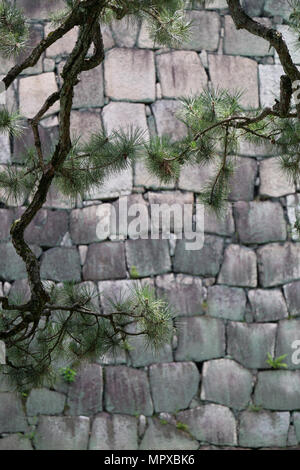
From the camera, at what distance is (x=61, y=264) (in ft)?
14.9

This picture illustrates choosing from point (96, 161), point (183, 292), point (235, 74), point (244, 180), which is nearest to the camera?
point (96, 161)

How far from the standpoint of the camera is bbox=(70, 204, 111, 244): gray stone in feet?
15.0

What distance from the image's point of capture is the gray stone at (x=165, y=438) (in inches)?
172

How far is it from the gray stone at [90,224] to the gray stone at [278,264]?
85cm

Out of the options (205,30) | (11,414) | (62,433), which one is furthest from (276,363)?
(205,30)

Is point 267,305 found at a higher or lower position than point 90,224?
lower

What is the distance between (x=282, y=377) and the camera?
452cm

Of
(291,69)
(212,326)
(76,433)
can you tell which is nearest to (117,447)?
(76,433)

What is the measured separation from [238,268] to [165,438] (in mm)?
983

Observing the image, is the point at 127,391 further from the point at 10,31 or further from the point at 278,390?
the point at 10,31

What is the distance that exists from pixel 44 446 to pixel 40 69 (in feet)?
6.73

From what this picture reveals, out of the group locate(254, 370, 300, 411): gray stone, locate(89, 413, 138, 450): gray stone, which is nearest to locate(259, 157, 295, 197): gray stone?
locate(254, 370, 300, 411): gray stone

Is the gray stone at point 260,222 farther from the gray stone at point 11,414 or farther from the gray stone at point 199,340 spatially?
the gray stone at point 11,414

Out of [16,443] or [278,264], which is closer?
[16,443]
